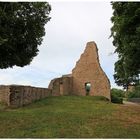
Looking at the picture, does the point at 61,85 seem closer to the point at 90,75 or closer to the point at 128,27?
the point at 90,75

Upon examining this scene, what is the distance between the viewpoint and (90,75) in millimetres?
50938

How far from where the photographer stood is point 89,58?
5153 cm

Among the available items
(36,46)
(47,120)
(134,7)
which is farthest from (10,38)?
(134,7)

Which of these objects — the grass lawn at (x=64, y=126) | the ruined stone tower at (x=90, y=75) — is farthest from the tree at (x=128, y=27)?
the ruined stone tower at (x=90, y=75)

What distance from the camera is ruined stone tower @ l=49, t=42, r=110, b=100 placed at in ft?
162

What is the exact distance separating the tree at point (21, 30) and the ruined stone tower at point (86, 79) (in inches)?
836

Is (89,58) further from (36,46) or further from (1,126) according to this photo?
(1,126)

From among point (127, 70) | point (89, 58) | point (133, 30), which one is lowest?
point (127, 70)

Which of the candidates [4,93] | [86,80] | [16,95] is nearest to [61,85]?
[86,80]

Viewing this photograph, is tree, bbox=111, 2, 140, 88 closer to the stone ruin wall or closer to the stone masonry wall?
the stone masonry wall

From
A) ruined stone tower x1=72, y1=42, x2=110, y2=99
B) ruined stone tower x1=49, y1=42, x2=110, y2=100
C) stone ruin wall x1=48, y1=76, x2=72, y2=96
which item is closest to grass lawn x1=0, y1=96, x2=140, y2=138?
stone ruin wall x1=48, y1=76, x2=72, y2=96

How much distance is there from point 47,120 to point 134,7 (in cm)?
792

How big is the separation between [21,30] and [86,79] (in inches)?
1066

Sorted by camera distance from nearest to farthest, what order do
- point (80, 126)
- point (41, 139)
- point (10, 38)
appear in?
1. point (41, 139)
2. point (80, 126)
3. point (10, 38)
